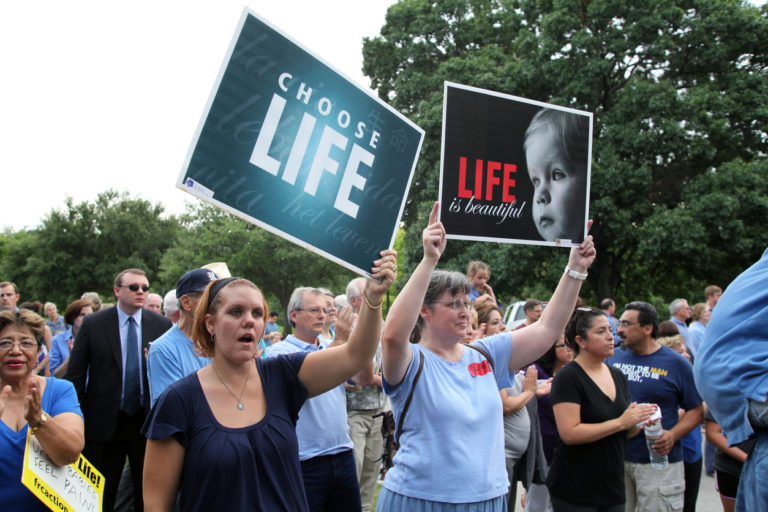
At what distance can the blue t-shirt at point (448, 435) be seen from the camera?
9.95ft

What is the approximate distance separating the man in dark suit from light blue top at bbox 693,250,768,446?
4.24 metres

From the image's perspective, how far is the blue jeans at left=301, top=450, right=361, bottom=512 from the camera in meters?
4.26

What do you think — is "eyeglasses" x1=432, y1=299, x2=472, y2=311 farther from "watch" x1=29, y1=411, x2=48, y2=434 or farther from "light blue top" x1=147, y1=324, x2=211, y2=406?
"watch" x1=29, y1=411, x2=48, y2=434

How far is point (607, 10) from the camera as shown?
18734 mm

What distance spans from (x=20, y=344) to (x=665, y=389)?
4.42 metres

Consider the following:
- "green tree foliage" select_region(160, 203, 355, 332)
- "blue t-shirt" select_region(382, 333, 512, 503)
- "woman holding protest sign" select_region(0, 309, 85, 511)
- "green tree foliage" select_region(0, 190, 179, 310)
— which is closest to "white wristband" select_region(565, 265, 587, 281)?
"blue t-shirt" select_region(382, 333, 512, 503)

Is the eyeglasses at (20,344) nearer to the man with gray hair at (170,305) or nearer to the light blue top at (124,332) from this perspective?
the light blue top at (124,332)

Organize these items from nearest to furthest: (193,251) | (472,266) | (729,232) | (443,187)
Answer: (443,187) → (472,266) → (729,232) → (193,251)

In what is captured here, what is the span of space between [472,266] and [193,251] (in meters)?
36.4

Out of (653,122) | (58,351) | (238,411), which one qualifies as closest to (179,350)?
(238,411)

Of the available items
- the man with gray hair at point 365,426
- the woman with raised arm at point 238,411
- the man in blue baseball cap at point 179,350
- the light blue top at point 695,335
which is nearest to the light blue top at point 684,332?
the light blue top at point 695,335

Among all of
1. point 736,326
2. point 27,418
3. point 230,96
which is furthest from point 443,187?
point 27,418

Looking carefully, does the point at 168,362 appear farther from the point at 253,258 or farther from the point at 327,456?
the point at 253,258

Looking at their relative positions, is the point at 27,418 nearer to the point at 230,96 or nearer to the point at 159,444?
the point at 159,444
